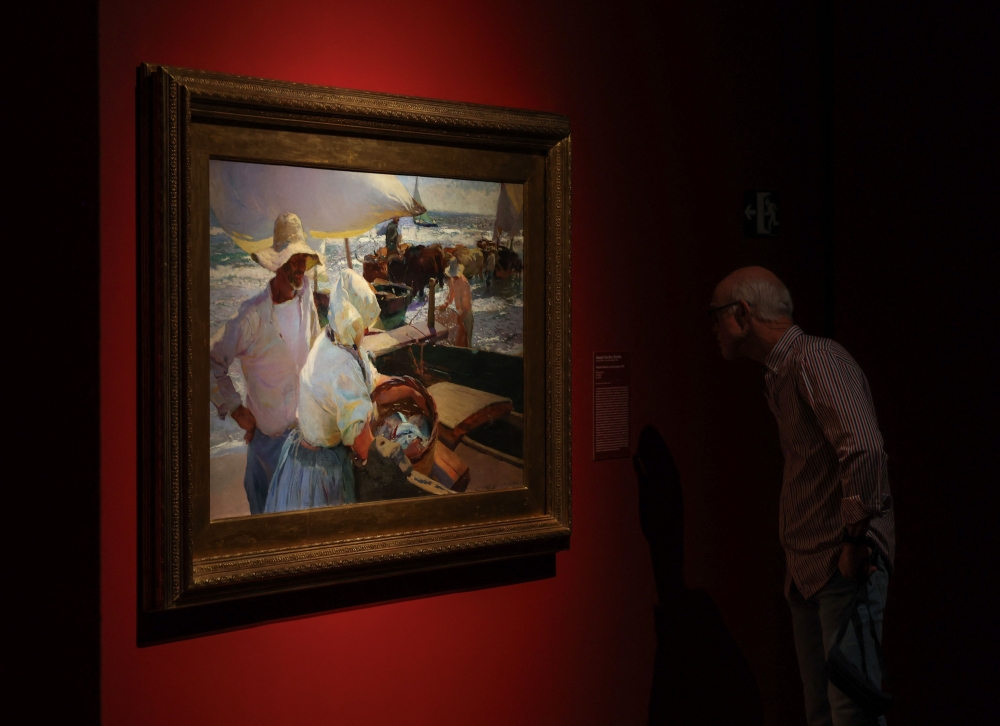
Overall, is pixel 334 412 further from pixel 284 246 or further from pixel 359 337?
pixel 284 246

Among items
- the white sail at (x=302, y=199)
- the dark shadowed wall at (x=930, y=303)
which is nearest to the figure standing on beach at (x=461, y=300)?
the white sail at (x=302, y=199)

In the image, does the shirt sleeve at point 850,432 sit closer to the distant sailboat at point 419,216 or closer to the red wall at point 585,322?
the red wall at point 585,322

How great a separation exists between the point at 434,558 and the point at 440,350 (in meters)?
0.70

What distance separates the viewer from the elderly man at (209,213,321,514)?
257 centimetres

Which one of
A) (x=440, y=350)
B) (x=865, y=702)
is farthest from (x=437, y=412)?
(x=865, y=702)

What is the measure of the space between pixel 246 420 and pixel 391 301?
60 cm

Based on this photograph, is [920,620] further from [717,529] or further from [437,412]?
[437,412]

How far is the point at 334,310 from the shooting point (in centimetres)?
272

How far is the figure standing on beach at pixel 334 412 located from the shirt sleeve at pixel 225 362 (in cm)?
20

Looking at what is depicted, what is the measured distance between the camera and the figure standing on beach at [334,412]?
8.77 ft

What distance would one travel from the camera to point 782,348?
3.15m

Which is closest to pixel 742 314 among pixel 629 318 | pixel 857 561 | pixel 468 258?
pixel 629 318

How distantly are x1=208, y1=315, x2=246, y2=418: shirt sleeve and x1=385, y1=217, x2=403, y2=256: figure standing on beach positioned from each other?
53 cm

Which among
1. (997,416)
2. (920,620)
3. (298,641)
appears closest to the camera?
(298,641)
